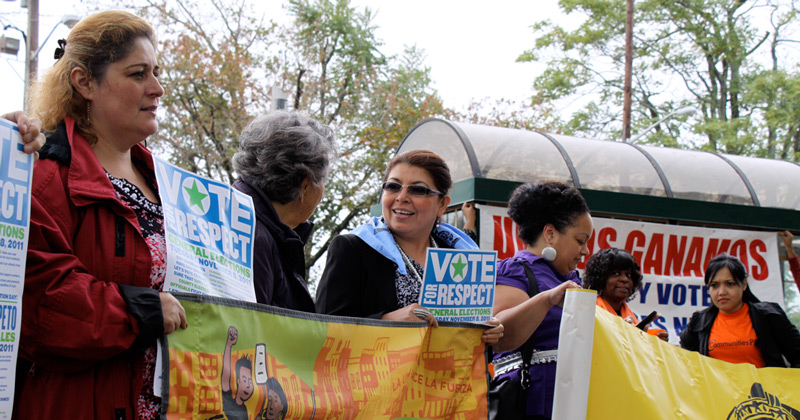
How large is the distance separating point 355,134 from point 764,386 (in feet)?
51.8

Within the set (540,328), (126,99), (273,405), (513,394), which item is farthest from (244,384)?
(540,328)

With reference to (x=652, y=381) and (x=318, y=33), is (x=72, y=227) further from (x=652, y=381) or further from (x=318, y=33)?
(x=318, y=33)

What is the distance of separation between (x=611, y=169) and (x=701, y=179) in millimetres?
1224

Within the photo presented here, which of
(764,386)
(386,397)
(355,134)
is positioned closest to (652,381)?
(764,386)

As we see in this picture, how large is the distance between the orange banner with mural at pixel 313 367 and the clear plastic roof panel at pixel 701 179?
19.4ft

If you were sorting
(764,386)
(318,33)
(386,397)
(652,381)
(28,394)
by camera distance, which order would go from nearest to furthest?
1. (28,394)
2. (386,397)
3. (652,381)
4. (764,386)
5. (318,33)

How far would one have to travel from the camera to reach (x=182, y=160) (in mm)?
17625

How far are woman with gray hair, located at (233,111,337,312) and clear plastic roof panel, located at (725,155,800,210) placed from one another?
7.15 meters

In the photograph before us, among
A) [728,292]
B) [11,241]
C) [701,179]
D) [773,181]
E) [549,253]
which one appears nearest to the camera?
[11,241]

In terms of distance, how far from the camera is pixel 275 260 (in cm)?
253

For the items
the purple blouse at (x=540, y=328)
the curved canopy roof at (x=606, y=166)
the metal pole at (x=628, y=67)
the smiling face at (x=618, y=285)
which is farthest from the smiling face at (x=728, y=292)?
the metal pole at (x=628, y=67)

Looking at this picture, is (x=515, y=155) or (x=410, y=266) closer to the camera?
(x=410, y=266)

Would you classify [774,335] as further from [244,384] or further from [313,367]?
[244,384]

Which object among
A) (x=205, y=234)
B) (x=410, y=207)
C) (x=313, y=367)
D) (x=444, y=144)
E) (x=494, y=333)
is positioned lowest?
(x=313, y=367)
